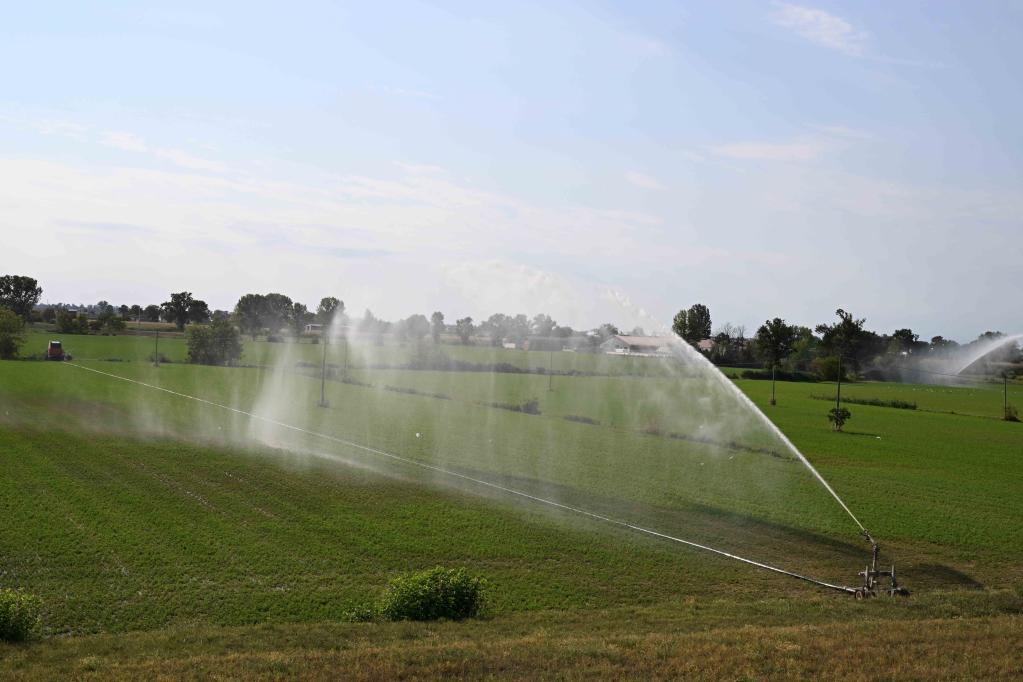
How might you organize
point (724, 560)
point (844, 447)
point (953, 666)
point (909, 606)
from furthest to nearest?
point (844, 447) → point (724, 560) → point (909, 606) → point (953, 666)

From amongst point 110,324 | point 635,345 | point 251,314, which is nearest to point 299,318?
point 251,314

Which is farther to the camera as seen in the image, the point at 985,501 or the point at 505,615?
the point at 985,501

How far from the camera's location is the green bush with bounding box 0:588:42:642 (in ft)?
47.6

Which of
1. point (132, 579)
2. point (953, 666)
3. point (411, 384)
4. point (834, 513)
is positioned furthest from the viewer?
point (411, 384)

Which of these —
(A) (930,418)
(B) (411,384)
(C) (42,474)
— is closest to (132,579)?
(C) (42,474)

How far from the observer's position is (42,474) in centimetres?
2986

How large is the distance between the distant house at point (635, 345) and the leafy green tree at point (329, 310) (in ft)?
78.2

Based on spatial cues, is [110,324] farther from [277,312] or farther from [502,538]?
[502,538]

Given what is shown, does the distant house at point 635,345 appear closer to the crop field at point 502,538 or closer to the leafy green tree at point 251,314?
the crop field at point 502,538

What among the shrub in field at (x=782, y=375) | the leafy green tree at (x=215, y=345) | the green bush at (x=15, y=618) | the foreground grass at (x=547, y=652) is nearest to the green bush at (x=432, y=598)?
the foreground grass at (x=547, y=652)

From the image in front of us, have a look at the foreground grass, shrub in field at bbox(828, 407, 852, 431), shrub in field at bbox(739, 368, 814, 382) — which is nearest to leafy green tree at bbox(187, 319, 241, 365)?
shrub in field at bbox(739, 368, 814, 382)

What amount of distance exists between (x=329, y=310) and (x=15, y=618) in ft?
181

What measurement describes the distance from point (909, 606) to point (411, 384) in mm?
54703

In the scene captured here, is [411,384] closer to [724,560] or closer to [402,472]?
[402,472]
